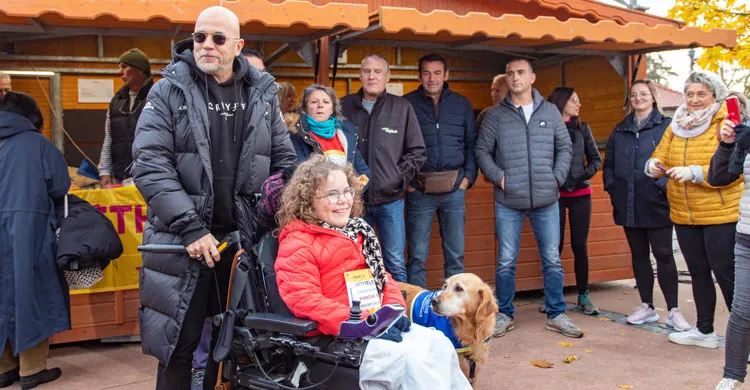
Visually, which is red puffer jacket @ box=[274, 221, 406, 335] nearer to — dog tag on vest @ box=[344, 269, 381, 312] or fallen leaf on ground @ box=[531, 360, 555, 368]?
dog tag on vest @ box=[344, 269, 381, 312]

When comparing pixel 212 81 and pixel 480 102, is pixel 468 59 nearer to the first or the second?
pixel 480 102

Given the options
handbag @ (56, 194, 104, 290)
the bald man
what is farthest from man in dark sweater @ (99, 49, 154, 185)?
the bald man

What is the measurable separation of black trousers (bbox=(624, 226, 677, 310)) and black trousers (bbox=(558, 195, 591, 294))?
50 cm

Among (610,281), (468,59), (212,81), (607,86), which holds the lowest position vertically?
(610,281)

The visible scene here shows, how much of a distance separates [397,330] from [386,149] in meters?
2.70

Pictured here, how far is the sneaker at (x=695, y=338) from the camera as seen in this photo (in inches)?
207

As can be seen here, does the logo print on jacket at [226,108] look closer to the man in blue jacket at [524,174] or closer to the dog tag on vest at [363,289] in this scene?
the dog tag on vest at [363,289]

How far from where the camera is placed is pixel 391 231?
535 cm

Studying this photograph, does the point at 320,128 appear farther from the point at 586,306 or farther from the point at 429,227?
the point at 586,306

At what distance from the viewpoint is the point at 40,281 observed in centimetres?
436

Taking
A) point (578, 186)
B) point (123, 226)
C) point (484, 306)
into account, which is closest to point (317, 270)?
point (484, 306)

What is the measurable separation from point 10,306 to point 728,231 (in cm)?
457

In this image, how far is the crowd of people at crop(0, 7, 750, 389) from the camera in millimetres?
3104

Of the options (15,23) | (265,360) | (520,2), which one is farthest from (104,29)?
(520,2)
